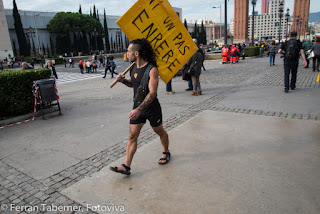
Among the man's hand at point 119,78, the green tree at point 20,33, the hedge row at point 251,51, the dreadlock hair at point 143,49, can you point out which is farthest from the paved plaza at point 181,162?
the green tree at point 20,33

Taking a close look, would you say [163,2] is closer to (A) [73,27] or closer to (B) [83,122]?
(B) [83,122]

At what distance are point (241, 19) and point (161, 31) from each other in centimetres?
9908

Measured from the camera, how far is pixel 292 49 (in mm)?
8047

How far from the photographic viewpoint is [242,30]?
9500 centimetres

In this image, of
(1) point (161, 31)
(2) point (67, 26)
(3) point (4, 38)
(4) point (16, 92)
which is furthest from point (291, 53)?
(2) point (67, 26)

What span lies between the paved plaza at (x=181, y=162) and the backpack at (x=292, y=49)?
1.72m

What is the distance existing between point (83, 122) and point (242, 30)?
99.4 m

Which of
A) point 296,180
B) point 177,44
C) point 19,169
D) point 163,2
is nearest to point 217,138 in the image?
point 296,180

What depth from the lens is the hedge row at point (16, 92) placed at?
6754mm

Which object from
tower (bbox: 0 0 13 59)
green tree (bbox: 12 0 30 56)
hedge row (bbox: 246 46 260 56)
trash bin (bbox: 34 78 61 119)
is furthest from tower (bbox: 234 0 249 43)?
trash bin (bbox: 34 78 61 119)

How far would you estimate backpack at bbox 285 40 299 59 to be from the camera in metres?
8.04

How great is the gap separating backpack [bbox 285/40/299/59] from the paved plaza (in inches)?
67.7

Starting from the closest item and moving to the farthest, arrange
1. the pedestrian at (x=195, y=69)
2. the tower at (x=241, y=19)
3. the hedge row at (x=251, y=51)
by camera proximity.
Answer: the pedestrian at (x=195, y=69), the hedge row at (x=251, y=51), the tower at (x=241, y=19)

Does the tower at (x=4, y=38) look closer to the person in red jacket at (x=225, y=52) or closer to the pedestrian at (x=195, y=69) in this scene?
the person in red jacket at (x=225, y=52)
